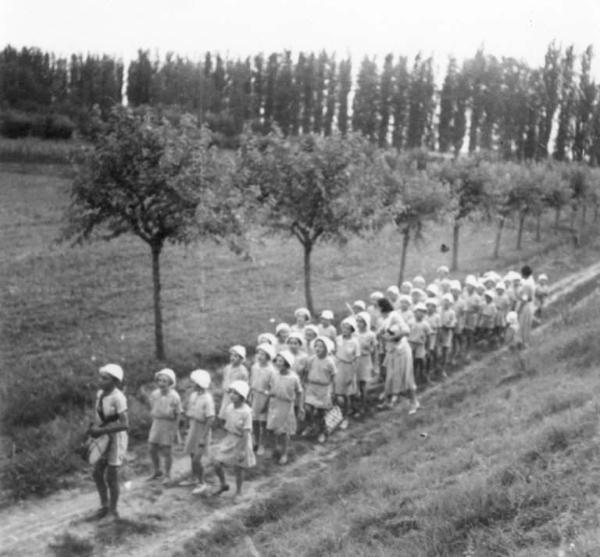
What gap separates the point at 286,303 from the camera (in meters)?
21.3

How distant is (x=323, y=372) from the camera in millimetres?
11672

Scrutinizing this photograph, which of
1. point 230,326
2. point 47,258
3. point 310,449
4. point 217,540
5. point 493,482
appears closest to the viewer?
point 493,482

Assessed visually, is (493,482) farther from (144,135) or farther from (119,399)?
(144,135)

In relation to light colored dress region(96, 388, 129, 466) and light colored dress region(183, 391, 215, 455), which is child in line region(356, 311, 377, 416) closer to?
light colored dress region(183, 391, 215, 455)

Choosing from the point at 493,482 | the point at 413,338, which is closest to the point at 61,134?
the point at 413,338

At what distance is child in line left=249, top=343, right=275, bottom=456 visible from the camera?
11055 mm

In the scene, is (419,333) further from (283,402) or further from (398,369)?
(283,402)

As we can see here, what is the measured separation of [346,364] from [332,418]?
3.65 ft

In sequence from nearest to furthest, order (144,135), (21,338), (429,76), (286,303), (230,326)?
1. (144,135)
2. (21,338)
3. (230,326)
4. (286,303)
5. (429,76)

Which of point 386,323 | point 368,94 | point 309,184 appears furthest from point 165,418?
point 368,94

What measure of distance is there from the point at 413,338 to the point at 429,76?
74710 millimetres

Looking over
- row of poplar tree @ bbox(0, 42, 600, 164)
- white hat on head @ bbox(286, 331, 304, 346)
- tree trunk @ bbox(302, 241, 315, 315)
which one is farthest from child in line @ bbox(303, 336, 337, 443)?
row of poplar tree @ bbox(0, 42, 600, 164)

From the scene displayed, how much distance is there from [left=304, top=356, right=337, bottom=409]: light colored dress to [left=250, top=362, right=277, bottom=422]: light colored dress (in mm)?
858

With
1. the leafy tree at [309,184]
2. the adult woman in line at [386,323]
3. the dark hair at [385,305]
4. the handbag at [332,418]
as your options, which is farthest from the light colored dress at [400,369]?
the leafy tree at [309,184]
